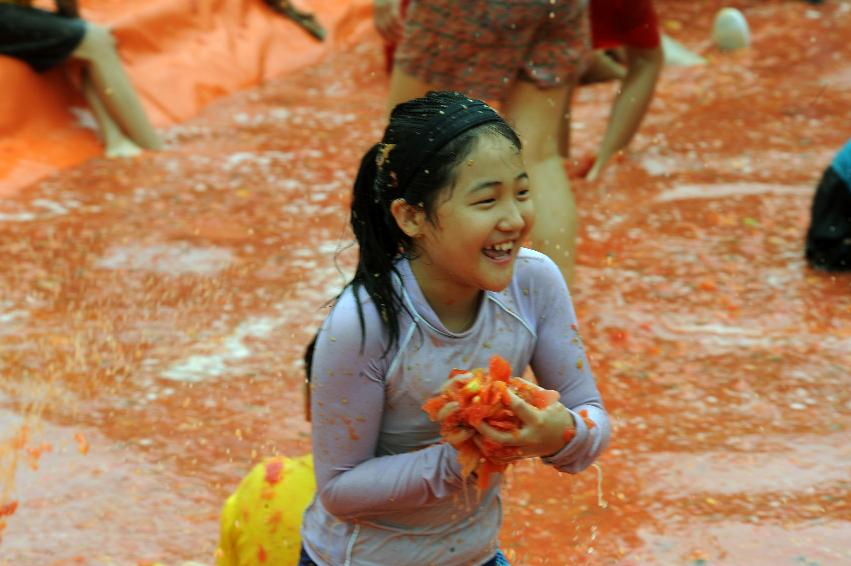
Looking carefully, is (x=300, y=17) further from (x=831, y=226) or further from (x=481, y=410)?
(x=481, y=410)

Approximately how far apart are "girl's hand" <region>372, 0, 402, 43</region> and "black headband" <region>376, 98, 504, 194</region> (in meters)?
2.49

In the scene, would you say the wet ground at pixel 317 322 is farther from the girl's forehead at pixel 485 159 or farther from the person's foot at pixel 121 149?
the girl's forehead at pixel 485 159

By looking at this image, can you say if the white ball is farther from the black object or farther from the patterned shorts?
the patterned shorts

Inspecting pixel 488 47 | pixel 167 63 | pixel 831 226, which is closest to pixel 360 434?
pixel 488 47

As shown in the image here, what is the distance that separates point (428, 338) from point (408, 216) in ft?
0.71

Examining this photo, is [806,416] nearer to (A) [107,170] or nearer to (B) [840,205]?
(B) [840,205]

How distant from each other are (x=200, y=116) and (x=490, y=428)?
20.6ft

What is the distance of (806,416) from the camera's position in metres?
3.91

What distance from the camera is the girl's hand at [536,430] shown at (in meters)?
1.95

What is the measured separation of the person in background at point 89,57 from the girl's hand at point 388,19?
9.32 ft

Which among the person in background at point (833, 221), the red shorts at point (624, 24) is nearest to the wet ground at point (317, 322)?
the person in background at point (833, 221)

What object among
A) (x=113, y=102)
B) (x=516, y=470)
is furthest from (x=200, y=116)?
(x=516, y=470)

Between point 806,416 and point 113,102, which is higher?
point 806,416

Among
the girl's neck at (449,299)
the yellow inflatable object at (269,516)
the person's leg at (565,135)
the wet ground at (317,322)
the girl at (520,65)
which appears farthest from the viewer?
the person's leg at (565,135)
